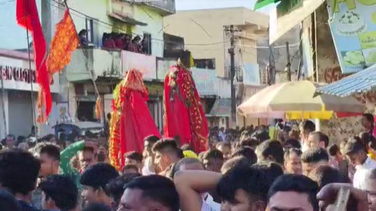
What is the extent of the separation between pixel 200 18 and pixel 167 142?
42225 millimetres

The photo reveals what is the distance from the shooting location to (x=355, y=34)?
11664 mm

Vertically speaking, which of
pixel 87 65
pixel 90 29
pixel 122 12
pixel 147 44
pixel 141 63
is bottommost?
pixel 87 65

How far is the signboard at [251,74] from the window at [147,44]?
1068 centimetres

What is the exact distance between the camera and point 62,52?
11836 millimetres

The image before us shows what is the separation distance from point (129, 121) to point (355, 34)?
3.44 m

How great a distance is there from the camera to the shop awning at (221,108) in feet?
141

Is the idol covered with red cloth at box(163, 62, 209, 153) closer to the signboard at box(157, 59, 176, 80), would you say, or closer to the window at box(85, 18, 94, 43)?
the window at box(85, 18, 94, 43)

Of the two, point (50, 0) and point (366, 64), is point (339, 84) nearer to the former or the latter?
point (366, 64)

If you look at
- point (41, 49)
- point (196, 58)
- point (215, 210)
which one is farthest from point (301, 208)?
point (196, 58)

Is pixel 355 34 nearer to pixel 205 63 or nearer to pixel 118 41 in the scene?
pixel 118 41

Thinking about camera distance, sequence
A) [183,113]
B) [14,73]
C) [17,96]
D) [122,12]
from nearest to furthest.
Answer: [183,113] < [14,73] < [17,96] < [122,12]

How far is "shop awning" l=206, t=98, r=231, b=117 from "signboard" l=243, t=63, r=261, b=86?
401cm

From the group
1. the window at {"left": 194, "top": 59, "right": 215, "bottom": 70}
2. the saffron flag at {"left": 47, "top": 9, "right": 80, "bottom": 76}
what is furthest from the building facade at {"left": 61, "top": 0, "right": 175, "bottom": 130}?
the saffron flag at {"left": 47, "top": 9, "right": 80, "bottom": 76}

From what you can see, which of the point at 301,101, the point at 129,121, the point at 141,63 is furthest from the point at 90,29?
the point at 129,121
